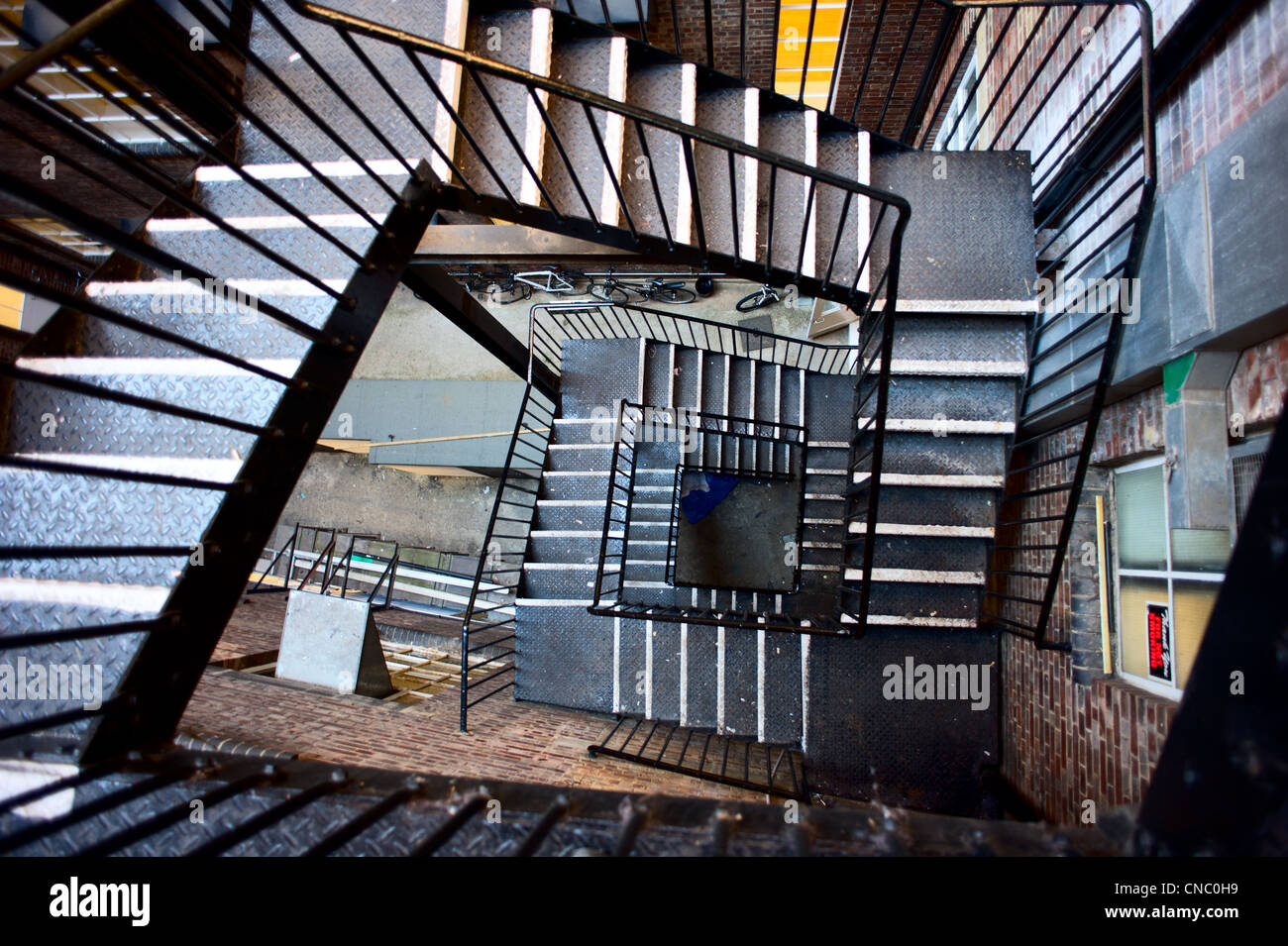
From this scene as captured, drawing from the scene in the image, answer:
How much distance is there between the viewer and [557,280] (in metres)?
8.41

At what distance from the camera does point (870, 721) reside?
11.7 ft

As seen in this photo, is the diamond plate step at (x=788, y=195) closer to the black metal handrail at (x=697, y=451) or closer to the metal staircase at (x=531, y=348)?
the metal staircase at (x=531, y=348)

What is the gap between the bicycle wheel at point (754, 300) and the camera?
7895 mm

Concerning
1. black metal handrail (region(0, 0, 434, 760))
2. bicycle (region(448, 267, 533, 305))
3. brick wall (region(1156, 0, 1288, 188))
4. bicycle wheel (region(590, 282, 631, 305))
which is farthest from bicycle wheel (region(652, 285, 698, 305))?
black metal handrail (region(0, 0, 434, 760))

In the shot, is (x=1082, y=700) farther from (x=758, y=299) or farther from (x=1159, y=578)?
(x=758, y=299)

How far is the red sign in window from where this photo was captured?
2.58 m

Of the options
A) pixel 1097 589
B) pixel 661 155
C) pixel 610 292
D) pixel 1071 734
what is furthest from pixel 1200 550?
pixel 610 292

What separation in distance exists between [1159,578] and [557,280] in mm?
7561

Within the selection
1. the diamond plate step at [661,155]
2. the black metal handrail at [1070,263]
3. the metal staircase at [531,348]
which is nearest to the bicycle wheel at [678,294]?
the metal staircase at [531,348]
